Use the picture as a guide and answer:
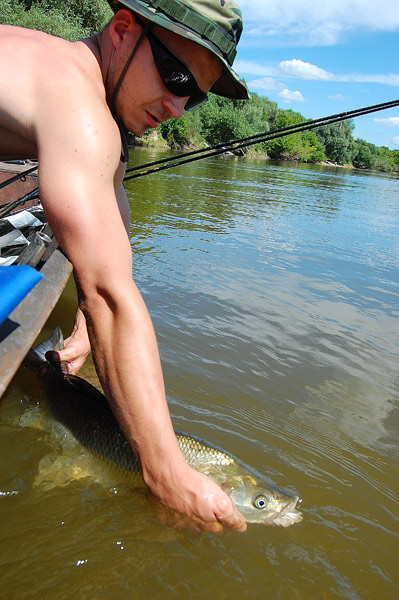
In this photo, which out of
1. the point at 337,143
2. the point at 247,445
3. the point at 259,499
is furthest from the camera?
the point at 337,143

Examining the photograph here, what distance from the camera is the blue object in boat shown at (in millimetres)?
1756

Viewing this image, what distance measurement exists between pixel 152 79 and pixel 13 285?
1213mm

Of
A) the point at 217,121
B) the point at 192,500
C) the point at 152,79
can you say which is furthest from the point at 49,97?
the point at 217,121

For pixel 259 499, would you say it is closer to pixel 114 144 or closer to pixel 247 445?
pixel 247 445

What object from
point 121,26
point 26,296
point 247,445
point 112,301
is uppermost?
point 121,26

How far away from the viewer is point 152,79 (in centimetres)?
229

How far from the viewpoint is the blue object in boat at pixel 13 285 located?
1.76m

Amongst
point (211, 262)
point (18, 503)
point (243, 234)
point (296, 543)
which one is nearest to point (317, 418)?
point (296, 543)

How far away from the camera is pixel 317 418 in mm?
4098

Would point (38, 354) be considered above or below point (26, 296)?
below

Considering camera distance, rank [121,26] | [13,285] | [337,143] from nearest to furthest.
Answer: [13,285] → [121,26] → [337,143]

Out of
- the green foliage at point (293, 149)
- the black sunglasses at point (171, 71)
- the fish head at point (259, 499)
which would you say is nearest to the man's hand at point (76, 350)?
the fish head at point (259, 499)

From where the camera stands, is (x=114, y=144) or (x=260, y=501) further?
(x=260, y=501)

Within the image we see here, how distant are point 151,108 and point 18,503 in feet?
7.22
